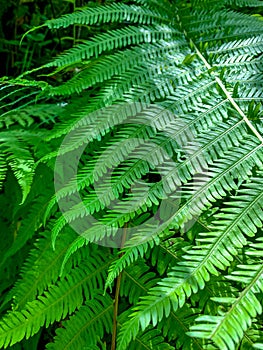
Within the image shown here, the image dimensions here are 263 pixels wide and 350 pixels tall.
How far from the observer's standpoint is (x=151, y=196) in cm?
88

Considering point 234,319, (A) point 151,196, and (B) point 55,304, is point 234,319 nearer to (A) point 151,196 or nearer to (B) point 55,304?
(A) point 151,196

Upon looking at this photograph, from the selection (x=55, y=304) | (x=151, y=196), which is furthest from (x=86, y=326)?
(x=151, y=196)

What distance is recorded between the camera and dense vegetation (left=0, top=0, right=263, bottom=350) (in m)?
0.77

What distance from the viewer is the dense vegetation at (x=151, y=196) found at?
773 mm

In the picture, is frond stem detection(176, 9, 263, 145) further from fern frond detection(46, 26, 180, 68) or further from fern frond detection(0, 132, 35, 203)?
fern frond detection(0, 132, 35, 203)

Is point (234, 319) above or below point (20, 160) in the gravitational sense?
below

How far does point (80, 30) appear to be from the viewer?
2.04 m

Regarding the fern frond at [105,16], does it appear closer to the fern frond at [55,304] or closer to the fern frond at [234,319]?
the fern frond at [55,304]

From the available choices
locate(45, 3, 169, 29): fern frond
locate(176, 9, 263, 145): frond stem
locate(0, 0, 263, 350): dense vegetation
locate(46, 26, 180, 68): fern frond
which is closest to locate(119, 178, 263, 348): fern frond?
locate(0, 0, 263, 350): dense vegetation

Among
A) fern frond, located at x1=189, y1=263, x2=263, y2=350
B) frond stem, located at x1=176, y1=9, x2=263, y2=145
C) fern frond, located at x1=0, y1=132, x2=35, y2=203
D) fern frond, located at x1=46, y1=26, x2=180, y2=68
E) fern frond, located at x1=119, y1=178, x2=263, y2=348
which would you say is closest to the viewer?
fern frond, located at x1=189, y1=263, x2=263, y2=350

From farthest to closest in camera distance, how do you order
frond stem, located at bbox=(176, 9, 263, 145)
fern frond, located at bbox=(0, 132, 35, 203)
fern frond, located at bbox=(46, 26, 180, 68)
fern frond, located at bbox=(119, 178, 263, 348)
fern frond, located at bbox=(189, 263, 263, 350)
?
fern frond, located at bbox=(46, 26, 180, 68) → fern frond, located at bbox=(0, 132, 35, 203) → frond stem, located at bbox=(176, 9, 263, 145) → fern frond, located at bbox=(119, 178, 263, 348) → fern frond, located at bbox=(189, 263, 263, 350)

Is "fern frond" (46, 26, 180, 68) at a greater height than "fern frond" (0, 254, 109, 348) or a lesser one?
greater

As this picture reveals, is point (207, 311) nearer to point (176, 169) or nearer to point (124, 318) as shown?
point (124, 318)

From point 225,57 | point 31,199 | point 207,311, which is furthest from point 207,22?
point 207,311
